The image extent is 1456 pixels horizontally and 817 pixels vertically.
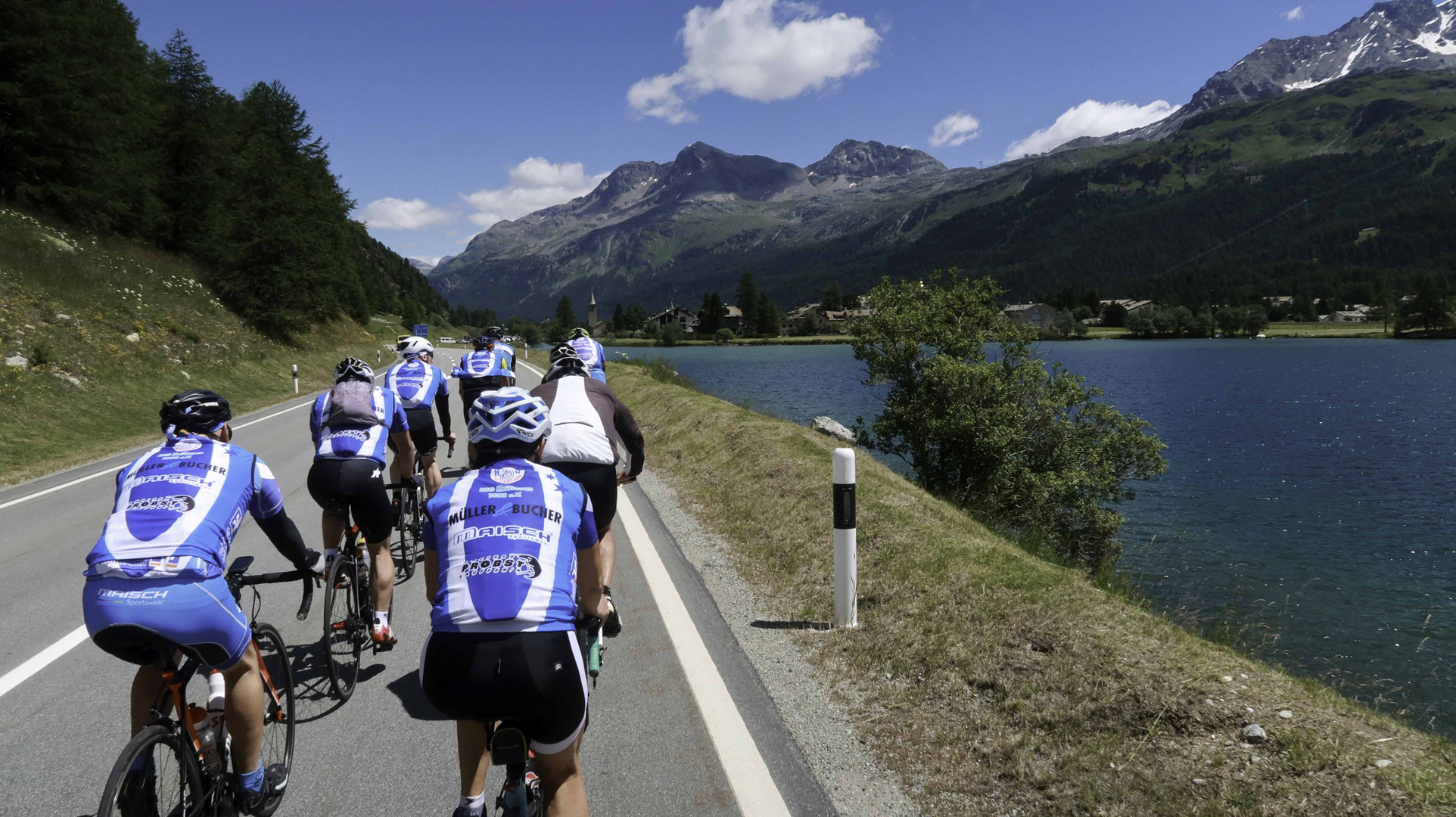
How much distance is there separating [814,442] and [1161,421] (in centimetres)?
2441

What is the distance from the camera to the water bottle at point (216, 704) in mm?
2938

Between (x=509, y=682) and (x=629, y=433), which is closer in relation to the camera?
(x=509, y=682)

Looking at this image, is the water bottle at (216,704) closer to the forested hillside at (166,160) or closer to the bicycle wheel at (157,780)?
the bicycle wheel at (157,780)

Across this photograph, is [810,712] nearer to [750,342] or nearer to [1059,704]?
[1059,704]

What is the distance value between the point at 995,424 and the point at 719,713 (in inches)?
466

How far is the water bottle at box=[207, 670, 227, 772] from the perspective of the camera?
2.94 meters

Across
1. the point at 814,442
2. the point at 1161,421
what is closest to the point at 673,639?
the point at 814,442

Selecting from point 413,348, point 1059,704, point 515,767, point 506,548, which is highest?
point 413,348

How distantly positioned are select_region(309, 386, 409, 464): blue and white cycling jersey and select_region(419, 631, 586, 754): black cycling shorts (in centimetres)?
294

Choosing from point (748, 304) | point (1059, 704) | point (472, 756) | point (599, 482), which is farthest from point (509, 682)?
point (748, 304)

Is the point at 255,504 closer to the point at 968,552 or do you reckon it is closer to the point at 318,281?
the point at 968,552

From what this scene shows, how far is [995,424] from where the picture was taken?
14.4 metres

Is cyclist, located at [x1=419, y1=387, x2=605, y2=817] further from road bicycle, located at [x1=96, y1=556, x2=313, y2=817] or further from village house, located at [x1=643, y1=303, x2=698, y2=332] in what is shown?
village house, located at [x1=643, y1=303, x2=698, y2=332]

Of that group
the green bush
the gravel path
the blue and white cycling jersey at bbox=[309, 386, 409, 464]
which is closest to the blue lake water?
the green bush
